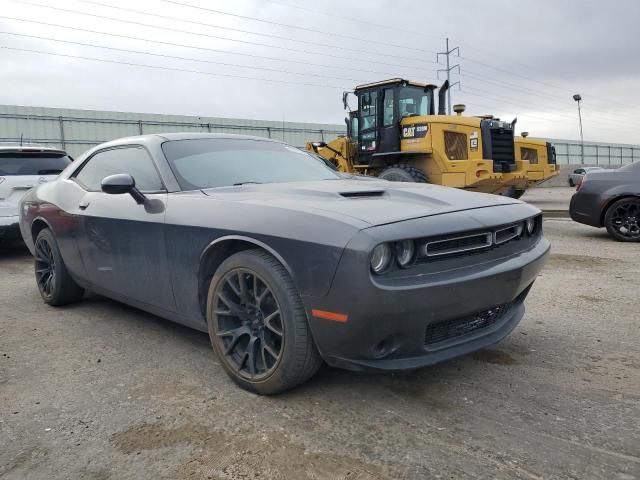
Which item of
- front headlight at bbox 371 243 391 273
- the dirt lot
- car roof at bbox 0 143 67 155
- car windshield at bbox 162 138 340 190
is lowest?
the dirt lot

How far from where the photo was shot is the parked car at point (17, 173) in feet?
22.9

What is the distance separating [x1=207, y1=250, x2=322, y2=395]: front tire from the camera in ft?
8.13

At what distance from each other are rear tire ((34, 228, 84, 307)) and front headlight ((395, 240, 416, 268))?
10.4ft

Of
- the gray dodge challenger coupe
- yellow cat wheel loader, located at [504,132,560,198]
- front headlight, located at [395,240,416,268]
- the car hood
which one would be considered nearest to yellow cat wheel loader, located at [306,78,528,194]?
yellow cat wheel loader, located at [504,132,560,198]

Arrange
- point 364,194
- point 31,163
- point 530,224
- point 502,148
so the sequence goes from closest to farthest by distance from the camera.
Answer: point 364,194 → point 530,224 → point 31,163 → point 502,148

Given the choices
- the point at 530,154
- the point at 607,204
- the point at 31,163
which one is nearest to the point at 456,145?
the point at 607,204

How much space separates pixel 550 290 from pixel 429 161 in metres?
6.01

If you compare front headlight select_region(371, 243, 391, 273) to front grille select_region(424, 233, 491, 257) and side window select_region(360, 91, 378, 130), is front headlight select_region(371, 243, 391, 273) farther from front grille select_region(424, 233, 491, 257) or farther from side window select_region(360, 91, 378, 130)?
side window select_region(360, 91, 378, 130)

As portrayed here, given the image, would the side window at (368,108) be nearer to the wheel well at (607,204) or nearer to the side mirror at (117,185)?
the wheel well at (607,204)

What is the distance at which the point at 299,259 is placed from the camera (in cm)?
241

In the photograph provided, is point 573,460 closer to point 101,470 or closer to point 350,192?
point 350,192

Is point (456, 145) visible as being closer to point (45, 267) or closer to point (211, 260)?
point (45, 267)

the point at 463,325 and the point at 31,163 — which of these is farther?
the point at 31,163

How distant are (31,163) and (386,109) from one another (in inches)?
267
